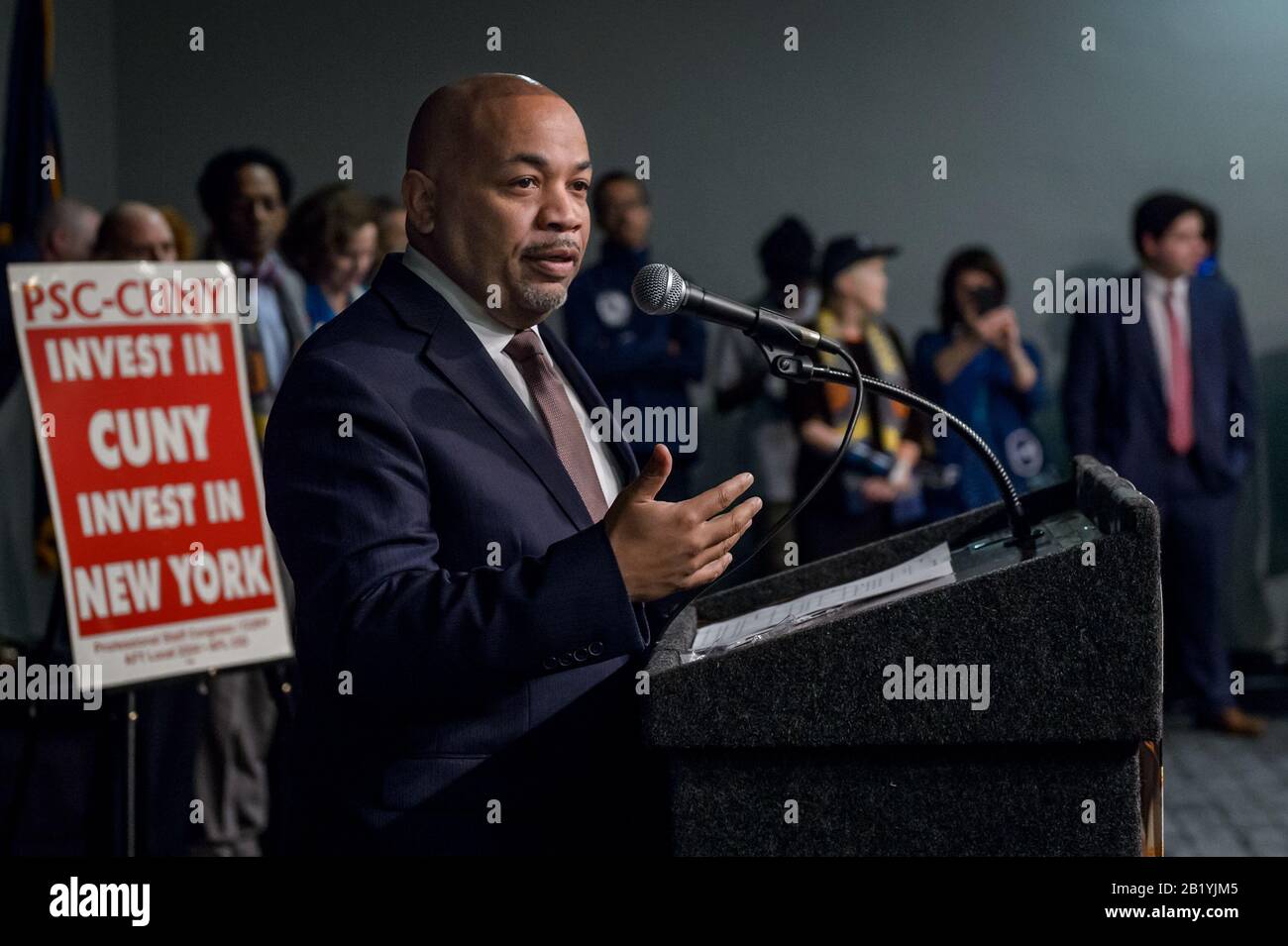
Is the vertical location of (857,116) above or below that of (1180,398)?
above

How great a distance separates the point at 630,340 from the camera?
14.0ft

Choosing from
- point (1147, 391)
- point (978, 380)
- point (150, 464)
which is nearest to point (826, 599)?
point (150, 464)

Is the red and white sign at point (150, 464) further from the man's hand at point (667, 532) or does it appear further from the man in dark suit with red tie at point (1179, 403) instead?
the man in dark suit with red tie at point (1179, 403)

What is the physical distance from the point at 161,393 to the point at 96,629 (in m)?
0.43

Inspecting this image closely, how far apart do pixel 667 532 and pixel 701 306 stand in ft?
0.79

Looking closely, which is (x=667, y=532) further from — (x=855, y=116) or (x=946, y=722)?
(x=855, y=116)

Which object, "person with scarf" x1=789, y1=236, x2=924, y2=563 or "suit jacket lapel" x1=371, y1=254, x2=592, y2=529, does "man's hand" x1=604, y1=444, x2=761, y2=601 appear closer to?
"suit jacket lapel" x1=371, y1=254, x2=592, y2=529

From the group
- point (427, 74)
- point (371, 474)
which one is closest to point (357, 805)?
point (371, 474)

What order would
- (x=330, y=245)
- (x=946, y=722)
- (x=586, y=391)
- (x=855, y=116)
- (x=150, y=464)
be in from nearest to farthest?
(x=946, y=722) < (x=586, y=391) < (x=150, y=464) < (x=330, y=245) < (x=855, y=116)

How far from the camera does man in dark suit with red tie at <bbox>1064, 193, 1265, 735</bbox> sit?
4473 mm

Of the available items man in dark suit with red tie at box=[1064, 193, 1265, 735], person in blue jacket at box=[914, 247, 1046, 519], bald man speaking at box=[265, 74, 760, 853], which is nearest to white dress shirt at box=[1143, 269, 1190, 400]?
man in dark suit with red tie at box=[1064, 193, 1265, 735]

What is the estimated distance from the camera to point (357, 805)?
1.24 meters

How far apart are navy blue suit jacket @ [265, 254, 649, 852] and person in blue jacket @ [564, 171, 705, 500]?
2.86m
